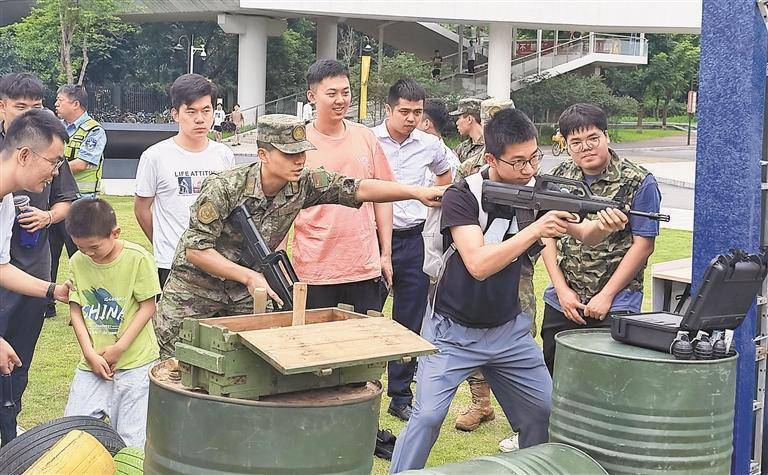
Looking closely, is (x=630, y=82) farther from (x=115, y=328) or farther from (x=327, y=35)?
(x=115, y=328)

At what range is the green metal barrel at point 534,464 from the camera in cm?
324

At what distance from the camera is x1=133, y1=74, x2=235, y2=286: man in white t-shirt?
17.9ft

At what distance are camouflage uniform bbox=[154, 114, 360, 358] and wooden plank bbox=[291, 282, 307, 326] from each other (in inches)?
28.1

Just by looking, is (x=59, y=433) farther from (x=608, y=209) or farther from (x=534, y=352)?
(x=608, y=209)

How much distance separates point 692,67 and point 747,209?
47.3 metres

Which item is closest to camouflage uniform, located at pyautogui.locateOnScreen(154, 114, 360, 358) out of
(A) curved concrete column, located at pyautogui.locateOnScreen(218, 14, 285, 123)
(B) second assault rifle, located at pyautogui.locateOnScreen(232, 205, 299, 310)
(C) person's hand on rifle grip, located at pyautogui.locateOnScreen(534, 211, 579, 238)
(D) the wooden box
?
(B) second assault rifle, located at pyautogui.locateOnScreen(232, 205, 299, 310)

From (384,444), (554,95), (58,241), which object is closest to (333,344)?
(384,444)

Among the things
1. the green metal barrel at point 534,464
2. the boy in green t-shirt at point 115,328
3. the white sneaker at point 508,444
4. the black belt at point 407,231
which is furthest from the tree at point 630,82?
the green metal barrel at point 534,464

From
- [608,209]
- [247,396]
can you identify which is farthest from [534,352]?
[247,396]

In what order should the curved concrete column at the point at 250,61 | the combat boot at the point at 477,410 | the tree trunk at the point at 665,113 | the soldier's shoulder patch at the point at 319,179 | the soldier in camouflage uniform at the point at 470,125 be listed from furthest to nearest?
1. the tree trunk at the point at 665,113
2. the curved concrete column at the point at 250,61
3. the soldier in camouflage uniform at the point at 470,125
4. the combat boot at the point at 477,410
5. the soldier's shoulder patch at the point at 319,179

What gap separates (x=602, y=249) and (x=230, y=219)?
6.29 feet

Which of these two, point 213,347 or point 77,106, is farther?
point 77,106

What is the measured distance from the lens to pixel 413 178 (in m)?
6.33

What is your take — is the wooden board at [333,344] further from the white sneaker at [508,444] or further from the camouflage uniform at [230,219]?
the white sneaker at [508,444]
